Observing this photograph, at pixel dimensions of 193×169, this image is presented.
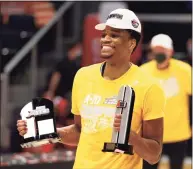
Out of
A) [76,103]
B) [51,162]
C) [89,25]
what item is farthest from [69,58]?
[76,103]

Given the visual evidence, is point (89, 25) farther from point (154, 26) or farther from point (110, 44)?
point (110, 44)

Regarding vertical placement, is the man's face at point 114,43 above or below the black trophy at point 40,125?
above

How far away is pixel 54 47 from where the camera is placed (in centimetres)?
1214

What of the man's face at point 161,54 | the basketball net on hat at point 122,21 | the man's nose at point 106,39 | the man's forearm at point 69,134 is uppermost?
the basketball net on hat at point 122,21

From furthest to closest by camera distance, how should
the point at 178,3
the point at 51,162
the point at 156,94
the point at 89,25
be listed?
the point at 178,3 → the point at 89,25 → the point at 51,162 → the point at 156,94

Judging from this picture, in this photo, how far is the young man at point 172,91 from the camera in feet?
25.1

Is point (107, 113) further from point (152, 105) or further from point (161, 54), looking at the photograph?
point (161, 54)

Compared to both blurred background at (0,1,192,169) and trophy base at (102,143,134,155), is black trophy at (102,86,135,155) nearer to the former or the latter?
trophy base at (102,143,134,155)

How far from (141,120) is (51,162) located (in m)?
4.24

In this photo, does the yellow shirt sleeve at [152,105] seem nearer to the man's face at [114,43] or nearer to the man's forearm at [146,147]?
the man's forearm at [146,147]

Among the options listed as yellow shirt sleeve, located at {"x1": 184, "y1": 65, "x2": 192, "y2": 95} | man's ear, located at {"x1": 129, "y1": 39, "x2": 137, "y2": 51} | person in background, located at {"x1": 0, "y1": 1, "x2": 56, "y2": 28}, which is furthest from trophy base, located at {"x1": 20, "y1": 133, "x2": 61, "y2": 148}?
person in background, located at {"x1": 0, "y1": 1, "x2": 56, "y2": 28}

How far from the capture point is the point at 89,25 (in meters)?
10.5

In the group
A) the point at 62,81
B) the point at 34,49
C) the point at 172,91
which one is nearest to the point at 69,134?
the point at 172,91

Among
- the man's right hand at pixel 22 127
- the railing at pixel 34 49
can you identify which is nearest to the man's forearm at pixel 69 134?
the man's right hand at pixel 22 127
